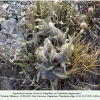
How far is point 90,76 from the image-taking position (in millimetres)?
1532

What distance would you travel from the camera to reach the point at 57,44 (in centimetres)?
152

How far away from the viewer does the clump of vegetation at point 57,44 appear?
1447 mm

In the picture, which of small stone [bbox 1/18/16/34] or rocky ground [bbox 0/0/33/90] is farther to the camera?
small stone [bbox 1/18/16/34]

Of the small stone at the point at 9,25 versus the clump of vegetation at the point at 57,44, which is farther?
the small stone at the point at 9,25

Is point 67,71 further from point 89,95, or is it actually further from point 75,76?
point 89,95

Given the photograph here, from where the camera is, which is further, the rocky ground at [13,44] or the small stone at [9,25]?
the small stone at [9,25]

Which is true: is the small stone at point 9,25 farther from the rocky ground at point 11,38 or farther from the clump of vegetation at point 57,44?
the clump of vegetation at point 57,44

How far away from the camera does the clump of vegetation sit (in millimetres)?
1447

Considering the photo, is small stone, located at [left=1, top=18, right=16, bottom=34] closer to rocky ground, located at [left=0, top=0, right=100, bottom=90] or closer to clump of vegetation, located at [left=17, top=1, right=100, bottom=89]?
rocky ground, located at [left=0, top=0, right=100, bottom=90]

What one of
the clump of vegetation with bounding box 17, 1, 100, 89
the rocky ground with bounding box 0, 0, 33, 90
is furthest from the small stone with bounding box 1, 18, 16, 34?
the clump of vegetation with bounding box 17, 1, 100, 89

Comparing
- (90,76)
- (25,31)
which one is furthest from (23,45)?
(90,76)

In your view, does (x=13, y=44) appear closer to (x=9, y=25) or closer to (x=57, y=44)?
(x=9, y=25)

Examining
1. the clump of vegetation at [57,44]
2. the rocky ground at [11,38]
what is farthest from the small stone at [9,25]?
the clump of vegetation at [57,44]

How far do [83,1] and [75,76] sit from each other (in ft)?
1.78
